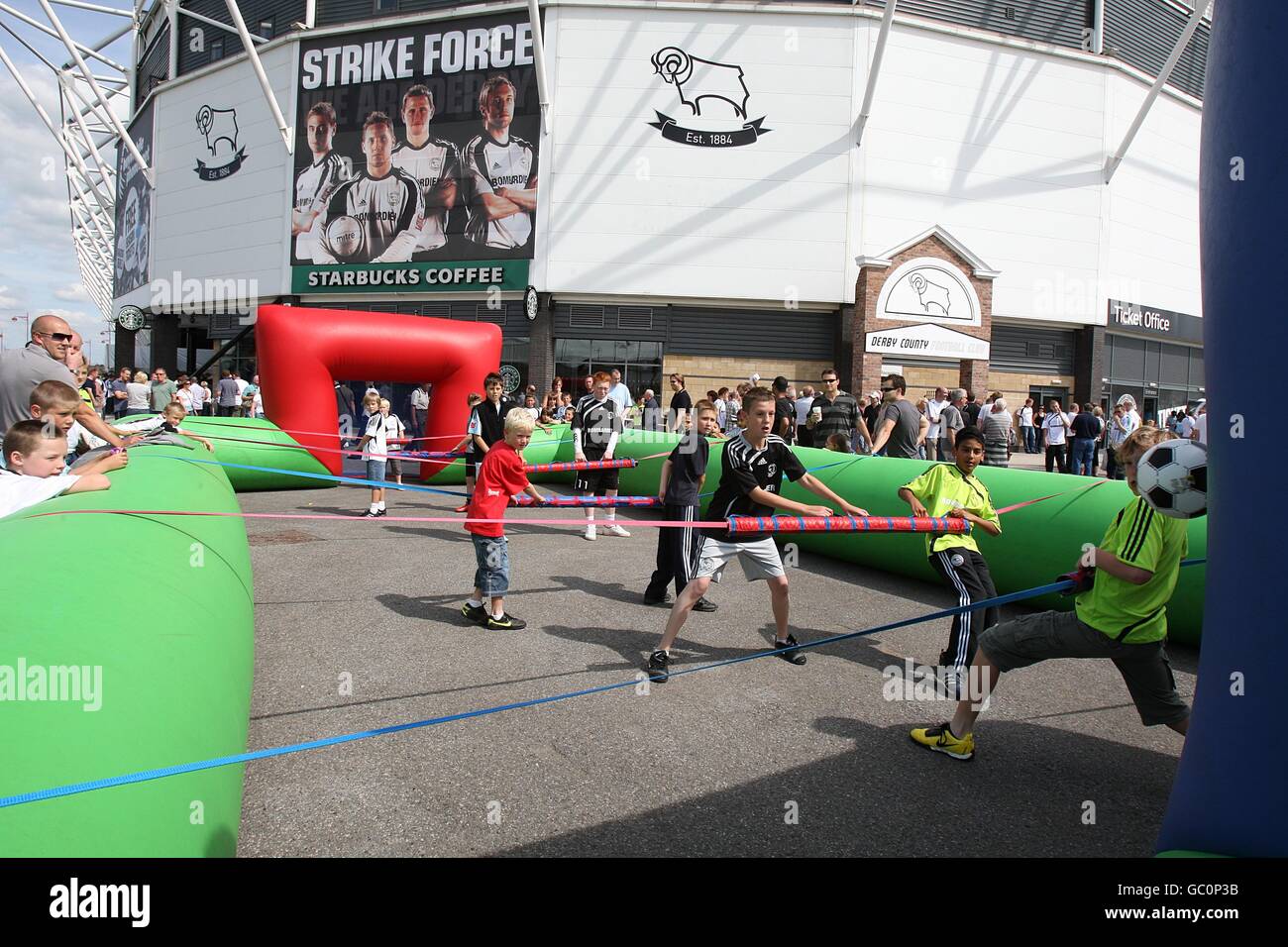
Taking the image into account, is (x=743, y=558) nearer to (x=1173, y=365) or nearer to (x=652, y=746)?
(x=652, y=746)

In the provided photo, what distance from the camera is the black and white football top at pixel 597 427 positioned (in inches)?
361

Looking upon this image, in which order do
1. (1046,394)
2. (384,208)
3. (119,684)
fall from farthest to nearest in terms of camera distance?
(1046,394) < (384,208) < (119,684)

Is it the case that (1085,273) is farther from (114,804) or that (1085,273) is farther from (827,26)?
(114,804)

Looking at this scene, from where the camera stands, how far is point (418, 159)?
74.7 feet

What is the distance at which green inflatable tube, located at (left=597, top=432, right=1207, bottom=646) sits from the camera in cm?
550

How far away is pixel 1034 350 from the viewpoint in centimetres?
2389

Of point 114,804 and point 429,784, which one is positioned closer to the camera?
point 114,804

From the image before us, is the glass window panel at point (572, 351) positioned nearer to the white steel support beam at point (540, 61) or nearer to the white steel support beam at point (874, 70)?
the white steel support beam at point (540, 61)

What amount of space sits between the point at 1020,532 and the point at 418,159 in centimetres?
2105

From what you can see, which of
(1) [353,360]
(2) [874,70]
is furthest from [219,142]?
(2) [874,70]

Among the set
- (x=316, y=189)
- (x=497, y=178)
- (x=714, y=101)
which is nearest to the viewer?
(x=714, y=101)

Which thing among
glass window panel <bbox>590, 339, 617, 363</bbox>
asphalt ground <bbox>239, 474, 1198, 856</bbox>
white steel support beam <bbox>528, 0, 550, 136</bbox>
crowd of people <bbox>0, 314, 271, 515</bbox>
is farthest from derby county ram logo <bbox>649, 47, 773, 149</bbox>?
asphalt ground <bbox>239, 474, 1198, 856</bbox>

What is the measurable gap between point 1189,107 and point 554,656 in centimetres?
2962
